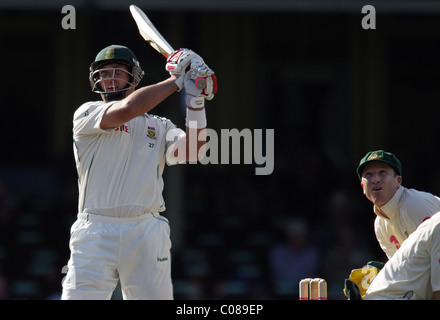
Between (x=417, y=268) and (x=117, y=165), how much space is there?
149 centimetres

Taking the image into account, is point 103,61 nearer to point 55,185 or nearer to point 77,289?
point 77,289

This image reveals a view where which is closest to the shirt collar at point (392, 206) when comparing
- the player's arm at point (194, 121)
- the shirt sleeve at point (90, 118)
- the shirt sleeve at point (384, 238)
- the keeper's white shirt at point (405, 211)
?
the keeper's white shirt at point (405, 211)

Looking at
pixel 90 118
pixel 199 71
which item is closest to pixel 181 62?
pixel 199 71

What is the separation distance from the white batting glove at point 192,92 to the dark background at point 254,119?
4.36 m

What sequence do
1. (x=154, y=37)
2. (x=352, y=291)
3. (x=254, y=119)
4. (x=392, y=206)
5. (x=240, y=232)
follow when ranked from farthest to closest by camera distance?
(x=254, y=119), (x=240, y=232), (x=154, y=37), (x=392, y=206), (x=352, y=291)

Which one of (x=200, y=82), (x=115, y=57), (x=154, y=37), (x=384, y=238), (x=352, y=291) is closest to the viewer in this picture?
(x=352, y=291)

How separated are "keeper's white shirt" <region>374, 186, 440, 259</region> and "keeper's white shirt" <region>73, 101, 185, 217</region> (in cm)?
112

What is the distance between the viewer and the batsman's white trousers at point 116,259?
4.15 metres

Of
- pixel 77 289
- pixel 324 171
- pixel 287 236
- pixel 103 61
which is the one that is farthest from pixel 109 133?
pixel 324 171

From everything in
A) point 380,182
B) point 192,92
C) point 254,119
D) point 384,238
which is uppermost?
point 254,119

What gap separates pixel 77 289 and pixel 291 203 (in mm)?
5493

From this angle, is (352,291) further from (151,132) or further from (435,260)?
(151,132)

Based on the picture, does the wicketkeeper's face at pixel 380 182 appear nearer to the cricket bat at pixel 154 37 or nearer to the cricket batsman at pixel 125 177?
the cricket batsman at pixel 125 177

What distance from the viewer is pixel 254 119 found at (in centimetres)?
1019
